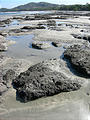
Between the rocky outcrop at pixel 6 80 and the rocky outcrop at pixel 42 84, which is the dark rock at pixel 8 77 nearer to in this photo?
the rocky outcrop at pixel 6 80

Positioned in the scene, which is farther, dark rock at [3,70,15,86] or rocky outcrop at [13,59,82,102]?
dark rock at [3,70,15,86]

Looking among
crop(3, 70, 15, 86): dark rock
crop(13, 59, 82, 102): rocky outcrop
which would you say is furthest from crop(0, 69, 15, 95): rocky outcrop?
crop(13, 59, 82, 102): rocky outcrop

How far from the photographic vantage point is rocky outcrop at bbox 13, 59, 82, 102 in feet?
15.7

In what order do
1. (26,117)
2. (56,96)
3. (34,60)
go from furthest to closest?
1. (34,60)
2. (56,96)
3. (26,117)

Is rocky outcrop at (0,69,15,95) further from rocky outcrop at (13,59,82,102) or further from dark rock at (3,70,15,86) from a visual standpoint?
rocky outcrop at (13,59,82,102)

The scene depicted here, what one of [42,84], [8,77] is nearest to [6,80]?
[8,77]

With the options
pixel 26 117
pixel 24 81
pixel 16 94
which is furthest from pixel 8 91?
pixel 26 117

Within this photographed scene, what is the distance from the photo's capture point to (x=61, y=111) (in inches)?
167

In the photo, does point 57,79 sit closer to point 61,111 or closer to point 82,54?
point 61,111

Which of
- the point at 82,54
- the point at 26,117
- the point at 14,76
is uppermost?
the point at 82,54

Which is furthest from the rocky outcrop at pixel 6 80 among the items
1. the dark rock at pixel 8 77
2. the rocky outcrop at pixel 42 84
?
the rocky outcrop at pixel 42 84

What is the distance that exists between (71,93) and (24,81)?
6.32ft

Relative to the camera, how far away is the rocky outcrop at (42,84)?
479cm

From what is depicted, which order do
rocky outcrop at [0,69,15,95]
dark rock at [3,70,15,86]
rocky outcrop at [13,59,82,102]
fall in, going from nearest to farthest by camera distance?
rocky outcrop at [13,59,82,102] → rocky outcrop at [0,69,15,95] → dark rock at [3,70,15,86]
